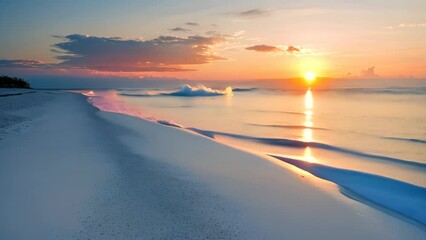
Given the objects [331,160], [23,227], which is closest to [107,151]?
[23,227]

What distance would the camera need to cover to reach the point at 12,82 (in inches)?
1998

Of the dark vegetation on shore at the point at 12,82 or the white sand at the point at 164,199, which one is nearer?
the white sand at the point at 164,199

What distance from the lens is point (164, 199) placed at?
564 centimetres

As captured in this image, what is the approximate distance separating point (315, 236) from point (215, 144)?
713cm

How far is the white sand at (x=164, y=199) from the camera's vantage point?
455 cm

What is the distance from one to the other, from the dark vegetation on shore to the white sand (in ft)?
154

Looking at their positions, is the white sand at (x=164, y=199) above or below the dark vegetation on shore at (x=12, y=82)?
below

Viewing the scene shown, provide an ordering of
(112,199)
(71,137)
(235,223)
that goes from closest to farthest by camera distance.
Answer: (235,223), (112,199), (71,137)

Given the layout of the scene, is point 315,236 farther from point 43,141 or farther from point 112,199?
point 43,141

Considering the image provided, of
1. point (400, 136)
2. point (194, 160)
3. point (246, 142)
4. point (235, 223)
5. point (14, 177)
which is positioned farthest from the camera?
point (400, 136)

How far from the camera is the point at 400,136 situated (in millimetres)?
15594

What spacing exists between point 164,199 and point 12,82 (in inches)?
2155

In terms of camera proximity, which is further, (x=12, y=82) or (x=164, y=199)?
(x=12, y=82)

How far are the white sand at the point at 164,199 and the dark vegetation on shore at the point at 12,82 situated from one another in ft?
154
